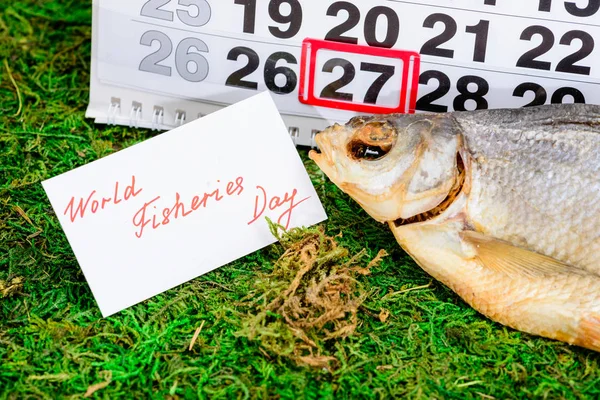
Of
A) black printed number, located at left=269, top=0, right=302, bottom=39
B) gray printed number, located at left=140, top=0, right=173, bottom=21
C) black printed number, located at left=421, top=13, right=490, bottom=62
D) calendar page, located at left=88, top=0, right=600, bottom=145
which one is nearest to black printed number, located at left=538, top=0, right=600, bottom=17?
calendar page, located at left=88, top=0, right=600, bottom=145

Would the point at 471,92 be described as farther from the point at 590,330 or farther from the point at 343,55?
the point at 590,330

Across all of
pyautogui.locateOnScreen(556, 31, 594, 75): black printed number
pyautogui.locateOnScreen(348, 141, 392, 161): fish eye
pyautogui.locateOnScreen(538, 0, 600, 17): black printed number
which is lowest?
pyautogui.locateOnScreen(348, 141, 392, 161): fish eye

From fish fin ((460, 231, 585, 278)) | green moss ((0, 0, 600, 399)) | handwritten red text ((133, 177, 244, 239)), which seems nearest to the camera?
green moss ((0, 0, 600, 399))

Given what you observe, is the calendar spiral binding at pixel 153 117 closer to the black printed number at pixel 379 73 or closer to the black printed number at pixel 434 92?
the black printed number at pixel 379 73

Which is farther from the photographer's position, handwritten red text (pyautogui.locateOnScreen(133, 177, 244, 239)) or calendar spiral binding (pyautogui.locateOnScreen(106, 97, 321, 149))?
calendar spiral binding (pyautogui.locateOnScreen(106, 97, 321, 149))

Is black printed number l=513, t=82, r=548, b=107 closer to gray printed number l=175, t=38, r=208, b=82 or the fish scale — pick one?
the fish scale

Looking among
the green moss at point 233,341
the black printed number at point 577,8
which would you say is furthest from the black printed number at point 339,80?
the black printed number at point 577,8
